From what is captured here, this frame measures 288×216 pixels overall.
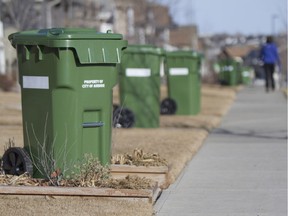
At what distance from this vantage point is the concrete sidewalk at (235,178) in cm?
824

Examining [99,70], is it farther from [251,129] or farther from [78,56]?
[251,129]

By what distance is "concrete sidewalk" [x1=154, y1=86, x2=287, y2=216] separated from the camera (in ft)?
27.0

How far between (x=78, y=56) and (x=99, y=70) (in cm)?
33

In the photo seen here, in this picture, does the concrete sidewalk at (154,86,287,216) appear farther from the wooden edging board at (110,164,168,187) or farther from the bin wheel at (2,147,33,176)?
the bin wheel at (2,147,33,176)

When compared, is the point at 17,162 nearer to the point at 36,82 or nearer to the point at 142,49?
the point at 36,82

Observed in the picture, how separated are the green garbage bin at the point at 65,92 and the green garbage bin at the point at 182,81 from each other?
1043 centimetres

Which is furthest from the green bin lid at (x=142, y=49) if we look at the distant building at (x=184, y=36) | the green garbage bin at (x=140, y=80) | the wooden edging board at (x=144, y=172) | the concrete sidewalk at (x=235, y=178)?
the distant building at (x=184, y=36)

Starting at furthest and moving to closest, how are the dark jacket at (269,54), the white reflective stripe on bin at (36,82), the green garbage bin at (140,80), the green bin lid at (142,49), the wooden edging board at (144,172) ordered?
the dark jacket at (269,54) < the green garbage bin at (140,80) < the green bin lid at (142,49) < the wooden edging board at (144,172) < the white reflective stripe on bin at (36,82)

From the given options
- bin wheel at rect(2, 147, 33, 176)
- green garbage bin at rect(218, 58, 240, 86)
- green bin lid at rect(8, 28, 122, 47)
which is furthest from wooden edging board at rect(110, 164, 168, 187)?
green garbage bin at rect(218, 58, 240, 86)

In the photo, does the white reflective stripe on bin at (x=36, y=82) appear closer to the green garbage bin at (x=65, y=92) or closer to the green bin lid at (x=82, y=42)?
the green garbage bin at (x=65, y=92)

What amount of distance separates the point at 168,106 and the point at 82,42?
10676 mm

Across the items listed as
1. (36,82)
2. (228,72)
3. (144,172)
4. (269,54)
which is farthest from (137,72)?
(228,72)

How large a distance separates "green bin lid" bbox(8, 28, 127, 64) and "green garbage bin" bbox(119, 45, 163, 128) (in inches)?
255

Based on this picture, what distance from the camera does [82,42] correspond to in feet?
27.4
